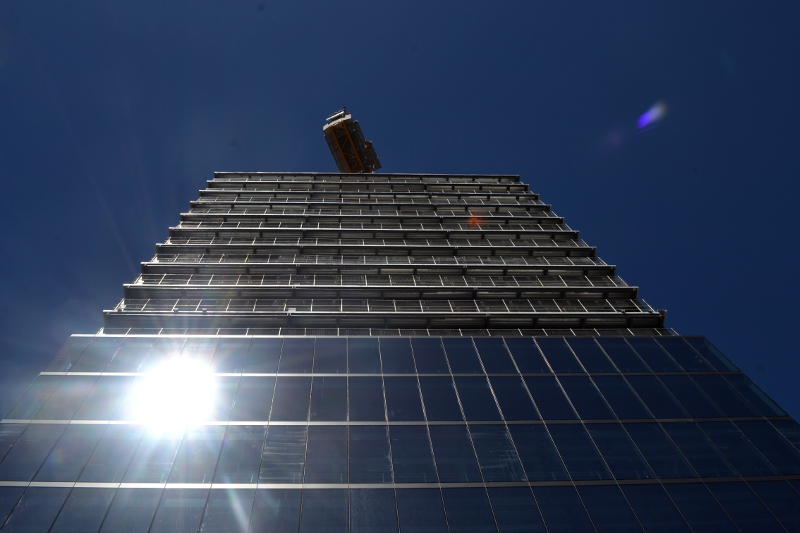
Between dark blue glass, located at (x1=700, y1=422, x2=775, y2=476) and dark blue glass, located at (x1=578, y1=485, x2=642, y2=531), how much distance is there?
5273 mm

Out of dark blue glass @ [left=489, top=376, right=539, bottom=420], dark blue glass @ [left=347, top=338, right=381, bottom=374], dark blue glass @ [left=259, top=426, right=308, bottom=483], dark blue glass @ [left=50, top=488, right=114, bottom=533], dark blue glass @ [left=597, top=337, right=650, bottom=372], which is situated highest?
dark blue glass @ [left=347, top=338, right=381, bottom=374]

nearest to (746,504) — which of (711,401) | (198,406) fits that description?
(711,401)

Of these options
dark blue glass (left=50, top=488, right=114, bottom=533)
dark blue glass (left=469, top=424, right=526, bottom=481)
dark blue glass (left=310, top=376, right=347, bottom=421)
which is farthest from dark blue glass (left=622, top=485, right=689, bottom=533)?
dark blue glass (left=50, top=488, right=114, bottom=533)

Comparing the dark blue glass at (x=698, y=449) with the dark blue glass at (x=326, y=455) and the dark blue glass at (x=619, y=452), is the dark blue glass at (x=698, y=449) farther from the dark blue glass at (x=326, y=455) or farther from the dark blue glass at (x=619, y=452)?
the dark blue glass at (x=326, y=455)

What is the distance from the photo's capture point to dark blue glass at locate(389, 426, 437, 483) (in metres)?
18.9

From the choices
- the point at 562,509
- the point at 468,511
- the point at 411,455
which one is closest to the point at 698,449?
the point at 562,509

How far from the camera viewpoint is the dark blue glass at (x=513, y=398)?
73.4 ft

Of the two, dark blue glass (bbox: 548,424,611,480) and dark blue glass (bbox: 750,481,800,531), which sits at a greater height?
dark blue glass (bbox: 548,424,611,480)

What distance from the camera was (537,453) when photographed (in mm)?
20391

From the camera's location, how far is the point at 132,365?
23984mm

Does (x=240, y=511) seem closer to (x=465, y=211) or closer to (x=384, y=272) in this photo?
(x=384, y=272)

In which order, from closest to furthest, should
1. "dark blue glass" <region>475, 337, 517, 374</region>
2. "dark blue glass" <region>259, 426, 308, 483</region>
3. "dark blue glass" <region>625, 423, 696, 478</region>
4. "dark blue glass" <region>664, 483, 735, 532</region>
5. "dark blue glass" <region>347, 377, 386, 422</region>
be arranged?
"dark blue glass" <region>664, 483, 735, 532</region> < "dark blue glass" <region>259, 426, 308, 483</region> < "dark blue glass" <region>625, 423, 696, 478</region> < "dark blue glass" <region>347, 377, 386, 422</region> < "dark blue glass" <region>475, 337, 517, 374</region>

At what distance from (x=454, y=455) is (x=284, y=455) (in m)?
6.03

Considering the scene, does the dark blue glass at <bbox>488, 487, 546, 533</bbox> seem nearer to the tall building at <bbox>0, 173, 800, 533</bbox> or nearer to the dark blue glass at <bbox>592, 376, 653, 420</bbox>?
the tall building at <bbox>0, 173, 800, 533</bbox>
